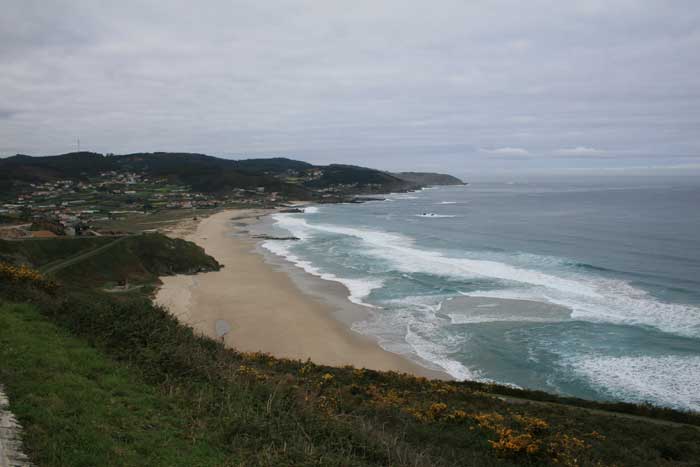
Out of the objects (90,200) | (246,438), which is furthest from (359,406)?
(90,200)

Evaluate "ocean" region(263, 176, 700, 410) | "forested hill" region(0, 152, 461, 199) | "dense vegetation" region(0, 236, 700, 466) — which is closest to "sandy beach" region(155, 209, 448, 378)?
"ocean" region(263, 176, 700, 410)

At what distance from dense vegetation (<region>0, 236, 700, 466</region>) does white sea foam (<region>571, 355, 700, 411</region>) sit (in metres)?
3.15

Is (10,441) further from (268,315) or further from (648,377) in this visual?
(268,315)

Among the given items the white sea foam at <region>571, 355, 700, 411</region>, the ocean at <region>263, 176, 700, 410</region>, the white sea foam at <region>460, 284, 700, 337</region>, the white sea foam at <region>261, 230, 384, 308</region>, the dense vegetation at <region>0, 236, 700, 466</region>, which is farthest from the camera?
the white sea foam at <region>261, 230, 384, 308</region>

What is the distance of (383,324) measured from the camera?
24.3 m

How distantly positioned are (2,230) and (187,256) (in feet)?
45.4

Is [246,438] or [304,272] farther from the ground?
[246,438]

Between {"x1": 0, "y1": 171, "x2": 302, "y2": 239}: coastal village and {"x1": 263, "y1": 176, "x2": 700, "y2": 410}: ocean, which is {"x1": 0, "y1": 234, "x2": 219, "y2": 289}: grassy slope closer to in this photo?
{"x1": 263, "y1": 176, "x2": 700, "y2": 410}: ocean

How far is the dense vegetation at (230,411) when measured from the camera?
604 cm

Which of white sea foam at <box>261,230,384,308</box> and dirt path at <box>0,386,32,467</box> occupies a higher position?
dirt path at <box>0,386,32,467</box>

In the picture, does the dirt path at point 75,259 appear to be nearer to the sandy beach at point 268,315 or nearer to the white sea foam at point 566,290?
the sandy beach at point 268,315

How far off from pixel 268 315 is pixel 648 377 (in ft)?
58.2

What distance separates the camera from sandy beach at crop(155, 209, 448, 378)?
2044 centimetres

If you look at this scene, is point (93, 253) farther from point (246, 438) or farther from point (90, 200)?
point (90, 200)
